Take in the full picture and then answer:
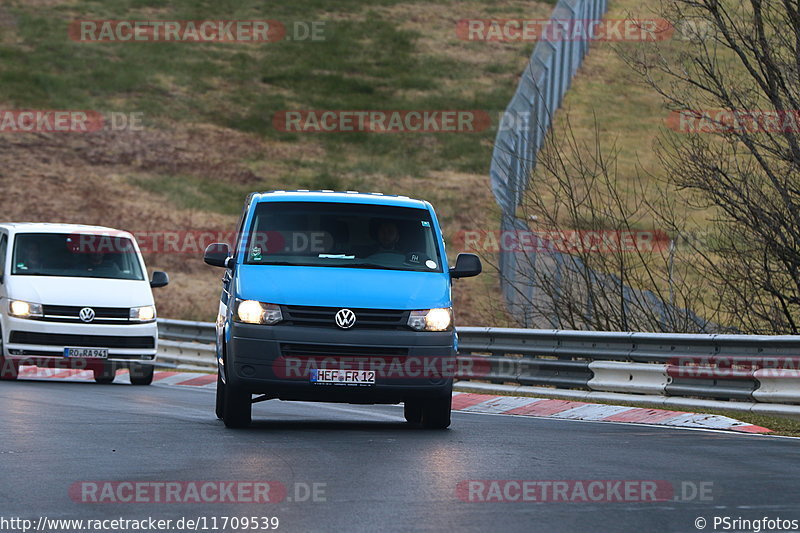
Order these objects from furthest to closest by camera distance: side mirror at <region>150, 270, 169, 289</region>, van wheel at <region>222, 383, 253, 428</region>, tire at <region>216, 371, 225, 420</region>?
side mirror at <region>150, 270, 169, 289</region>
tire at <region>216, 371, 225, 420</region>
van wheel at <region>222, 383, 253, 428</region>

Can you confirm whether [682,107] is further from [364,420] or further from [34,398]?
[34,398]

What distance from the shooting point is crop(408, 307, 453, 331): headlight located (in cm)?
1271

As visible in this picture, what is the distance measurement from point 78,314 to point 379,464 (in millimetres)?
10594

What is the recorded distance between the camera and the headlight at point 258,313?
12531 mm

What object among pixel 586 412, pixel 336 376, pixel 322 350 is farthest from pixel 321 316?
pixel 586 412

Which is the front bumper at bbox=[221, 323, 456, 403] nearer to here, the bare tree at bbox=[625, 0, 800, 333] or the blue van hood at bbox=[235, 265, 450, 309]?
the blue van hood at bbox=[235, 265, 450, 309]

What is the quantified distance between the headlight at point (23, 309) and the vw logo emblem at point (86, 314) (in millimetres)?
537

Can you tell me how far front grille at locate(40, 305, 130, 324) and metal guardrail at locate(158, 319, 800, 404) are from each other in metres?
4.58

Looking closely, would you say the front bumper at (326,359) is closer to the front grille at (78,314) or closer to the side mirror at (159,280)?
the front grille at (78,314)

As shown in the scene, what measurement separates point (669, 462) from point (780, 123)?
7482 millimetres

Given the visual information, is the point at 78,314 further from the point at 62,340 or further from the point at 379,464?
the point at 379,464

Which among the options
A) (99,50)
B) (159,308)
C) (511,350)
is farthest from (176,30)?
(511,350)

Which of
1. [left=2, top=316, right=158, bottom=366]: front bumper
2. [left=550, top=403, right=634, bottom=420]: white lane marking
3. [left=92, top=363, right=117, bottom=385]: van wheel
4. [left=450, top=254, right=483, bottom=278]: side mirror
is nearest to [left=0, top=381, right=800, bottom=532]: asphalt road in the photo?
[left=550, top=403, right=634, bottom=420]: white lane marking

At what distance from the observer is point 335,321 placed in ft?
41.0
